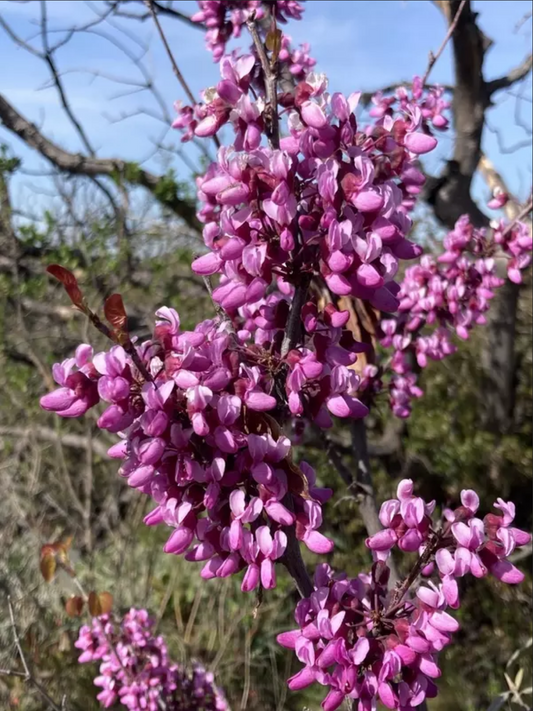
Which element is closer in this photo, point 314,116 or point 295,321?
point 314,116

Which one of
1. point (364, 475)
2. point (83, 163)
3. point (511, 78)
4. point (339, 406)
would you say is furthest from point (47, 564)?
point (511, 78)

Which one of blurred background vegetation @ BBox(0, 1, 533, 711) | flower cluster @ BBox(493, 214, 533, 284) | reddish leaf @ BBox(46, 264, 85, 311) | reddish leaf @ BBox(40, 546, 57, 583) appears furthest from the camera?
blurred background vegetation @ BBox(0, 1, 533, 711)

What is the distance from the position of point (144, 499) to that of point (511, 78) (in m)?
3.68

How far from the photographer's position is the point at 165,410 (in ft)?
2.96

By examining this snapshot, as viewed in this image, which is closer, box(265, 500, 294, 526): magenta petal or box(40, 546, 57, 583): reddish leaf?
box(265, 500, 294, 526): magenta petal

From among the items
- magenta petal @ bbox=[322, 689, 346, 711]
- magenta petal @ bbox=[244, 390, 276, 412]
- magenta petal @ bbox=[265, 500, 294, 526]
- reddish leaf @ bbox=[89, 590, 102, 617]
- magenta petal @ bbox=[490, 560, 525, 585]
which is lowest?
reddish leaf @ bbox=[89, 590, 102, 617]

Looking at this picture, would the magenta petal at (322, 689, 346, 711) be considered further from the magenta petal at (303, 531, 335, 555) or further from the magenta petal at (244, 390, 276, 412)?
the magenta petal at (244, 390, 276, 412)

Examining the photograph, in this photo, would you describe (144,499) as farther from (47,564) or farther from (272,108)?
(272,108)

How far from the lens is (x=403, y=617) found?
1088 millimetres

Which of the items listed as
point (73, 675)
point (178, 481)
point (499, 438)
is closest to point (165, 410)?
point (178, 481)

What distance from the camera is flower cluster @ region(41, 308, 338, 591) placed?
916 millimetres

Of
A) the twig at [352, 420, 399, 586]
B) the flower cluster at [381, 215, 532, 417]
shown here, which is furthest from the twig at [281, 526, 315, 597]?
the flower cluster at [381, 215, 532, 417]

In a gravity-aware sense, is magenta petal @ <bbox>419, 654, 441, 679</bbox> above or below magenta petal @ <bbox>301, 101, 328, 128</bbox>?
below

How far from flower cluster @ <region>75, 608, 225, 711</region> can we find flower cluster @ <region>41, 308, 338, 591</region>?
1459 millimetres
